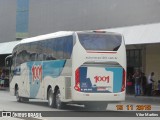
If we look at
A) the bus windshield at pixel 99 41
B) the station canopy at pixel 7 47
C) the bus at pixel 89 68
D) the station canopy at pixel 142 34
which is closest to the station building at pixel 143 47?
the station canopy at pixel 142 34

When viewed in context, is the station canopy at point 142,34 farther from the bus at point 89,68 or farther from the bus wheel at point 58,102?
the bus wheel at point 58,102

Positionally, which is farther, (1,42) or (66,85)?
(1,42)

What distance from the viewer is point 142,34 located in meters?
31.0

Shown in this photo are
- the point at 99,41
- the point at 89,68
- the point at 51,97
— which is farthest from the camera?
the point at 51,97

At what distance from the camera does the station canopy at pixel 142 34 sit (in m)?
29.5

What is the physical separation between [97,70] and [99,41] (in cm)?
125

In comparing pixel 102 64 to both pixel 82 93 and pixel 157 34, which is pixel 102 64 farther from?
pixel 157 34

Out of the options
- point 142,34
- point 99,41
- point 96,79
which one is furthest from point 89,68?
point 142,34

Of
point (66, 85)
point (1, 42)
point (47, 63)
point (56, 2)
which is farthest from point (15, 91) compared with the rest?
point (1, 42)

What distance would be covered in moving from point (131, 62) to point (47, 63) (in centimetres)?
1550

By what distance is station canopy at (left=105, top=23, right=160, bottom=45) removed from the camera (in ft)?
96.9

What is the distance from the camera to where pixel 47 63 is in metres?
23.2

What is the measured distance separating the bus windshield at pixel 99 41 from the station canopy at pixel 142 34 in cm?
856

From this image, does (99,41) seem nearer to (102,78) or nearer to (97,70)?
(97,70)
